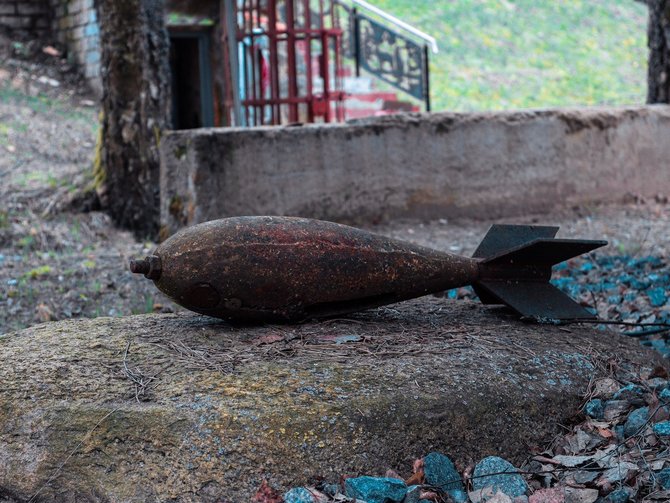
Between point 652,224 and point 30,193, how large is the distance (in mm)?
4970

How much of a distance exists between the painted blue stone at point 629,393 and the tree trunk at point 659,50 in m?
4.97

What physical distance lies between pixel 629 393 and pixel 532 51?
54.0ft

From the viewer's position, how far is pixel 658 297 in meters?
3.88

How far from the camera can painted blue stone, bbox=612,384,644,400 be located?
8.55 ft

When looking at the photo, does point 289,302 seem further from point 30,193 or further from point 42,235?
point 30,193

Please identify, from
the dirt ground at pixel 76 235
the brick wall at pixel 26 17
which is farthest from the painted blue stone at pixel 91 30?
the dirt ground at pixel 76 235

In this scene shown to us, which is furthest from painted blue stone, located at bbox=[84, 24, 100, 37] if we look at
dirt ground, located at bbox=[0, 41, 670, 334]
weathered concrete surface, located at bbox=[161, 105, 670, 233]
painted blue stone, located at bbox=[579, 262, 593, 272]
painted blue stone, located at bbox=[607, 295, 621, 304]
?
painted blue stone, located at bbox=[607, 295, 621, 304]

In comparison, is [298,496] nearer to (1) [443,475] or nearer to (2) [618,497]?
(1) [443,475]

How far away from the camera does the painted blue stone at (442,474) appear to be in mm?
2242

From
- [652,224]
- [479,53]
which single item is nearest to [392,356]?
[652,224]

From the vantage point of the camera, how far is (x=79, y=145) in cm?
1025

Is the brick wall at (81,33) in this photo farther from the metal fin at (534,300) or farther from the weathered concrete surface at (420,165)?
the metal fin at (534,300)

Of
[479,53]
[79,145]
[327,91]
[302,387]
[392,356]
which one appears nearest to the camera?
[302,387]

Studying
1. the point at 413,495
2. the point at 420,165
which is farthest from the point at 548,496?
the point at 420,165
